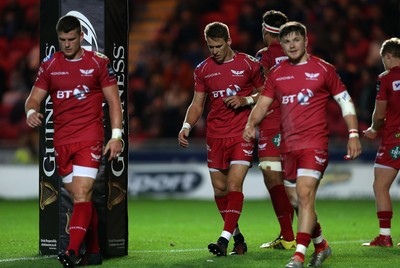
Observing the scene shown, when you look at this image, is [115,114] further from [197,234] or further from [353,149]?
[197,234]

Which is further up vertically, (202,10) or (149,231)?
(202,10)

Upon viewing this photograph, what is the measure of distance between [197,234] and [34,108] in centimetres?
410

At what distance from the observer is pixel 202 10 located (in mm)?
22812

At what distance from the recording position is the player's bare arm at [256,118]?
326 inches

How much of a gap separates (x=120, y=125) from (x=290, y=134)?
1555 millimetres

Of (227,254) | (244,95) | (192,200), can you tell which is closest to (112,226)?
(227,254)

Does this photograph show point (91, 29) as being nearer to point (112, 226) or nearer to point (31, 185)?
point (112, 226)

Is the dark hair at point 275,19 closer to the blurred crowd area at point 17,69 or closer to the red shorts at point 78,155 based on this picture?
the red shorts at point 78,155

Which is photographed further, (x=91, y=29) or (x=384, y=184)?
(x=384, y=184)

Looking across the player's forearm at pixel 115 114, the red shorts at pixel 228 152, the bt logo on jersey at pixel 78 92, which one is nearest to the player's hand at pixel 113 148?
the player's forearm at pixel 115 114

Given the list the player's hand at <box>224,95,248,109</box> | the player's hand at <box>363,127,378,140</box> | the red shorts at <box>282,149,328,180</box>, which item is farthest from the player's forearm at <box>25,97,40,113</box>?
the player's hand at <box>363,127,378,140</box>

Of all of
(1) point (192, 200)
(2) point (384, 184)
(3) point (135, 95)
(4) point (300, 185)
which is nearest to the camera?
(4) point (300, 185)

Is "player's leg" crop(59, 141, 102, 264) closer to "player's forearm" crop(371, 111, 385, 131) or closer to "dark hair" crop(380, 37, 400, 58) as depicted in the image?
"player's forearm" crop(371, 111, 385, 131)

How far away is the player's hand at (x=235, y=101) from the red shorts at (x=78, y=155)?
1.56 metres
